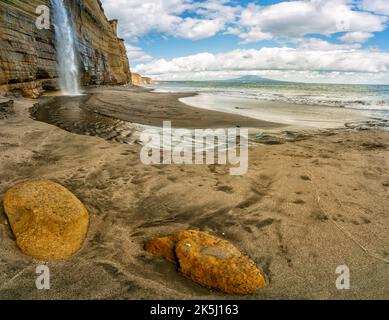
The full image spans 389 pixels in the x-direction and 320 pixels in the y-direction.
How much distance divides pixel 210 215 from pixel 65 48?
23.9m

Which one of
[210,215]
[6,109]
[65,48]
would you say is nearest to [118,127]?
[6,109]

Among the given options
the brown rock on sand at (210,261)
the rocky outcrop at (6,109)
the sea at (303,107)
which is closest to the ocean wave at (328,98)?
the sea at (303,107)

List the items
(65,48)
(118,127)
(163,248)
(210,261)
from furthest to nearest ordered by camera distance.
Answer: (65,48)
(118,127)
(163,248)
(210,261)

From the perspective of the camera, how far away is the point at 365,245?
10.7ft

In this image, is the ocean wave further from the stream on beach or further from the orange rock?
the orange rock

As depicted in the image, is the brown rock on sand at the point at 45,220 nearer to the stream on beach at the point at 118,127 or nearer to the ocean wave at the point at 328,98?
the stream on beach at the point at 118,127

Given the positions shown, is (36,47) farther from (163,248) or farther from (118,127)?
(163,248)

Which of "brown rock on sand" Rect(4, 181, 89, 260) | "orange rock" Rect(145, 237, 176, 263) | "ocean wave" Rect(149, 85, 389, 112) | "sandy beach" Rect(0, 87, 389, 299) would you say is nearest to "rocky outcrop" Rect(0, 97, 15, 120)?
"sandy beach" Rect(0, 87, 389, 299)

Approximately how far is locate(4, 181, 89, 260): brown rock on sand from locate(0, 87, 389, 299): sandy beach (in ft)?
0.34

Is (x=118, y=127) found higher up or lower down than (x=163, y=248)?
higher up

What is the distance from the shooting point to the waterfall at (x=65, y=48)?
21.7 m

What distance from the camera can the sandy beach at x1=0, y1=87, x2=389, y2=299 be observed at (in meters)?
2.61

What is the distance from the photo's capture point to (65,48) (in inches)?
907
